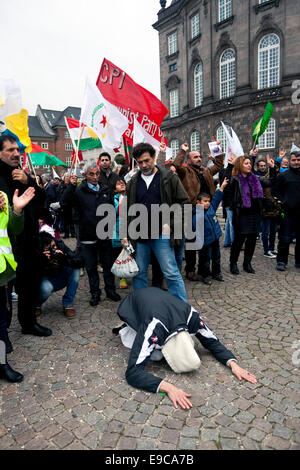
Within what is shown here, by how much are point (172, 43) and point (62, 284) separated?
32.5 m

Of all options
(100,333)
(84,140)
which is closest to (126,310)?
(100,333)

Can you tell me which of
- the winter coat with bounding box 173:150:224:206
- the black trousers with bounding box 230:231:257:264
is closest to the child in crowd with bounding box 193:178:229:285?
the winter coat with bounding box 173:150:224:206

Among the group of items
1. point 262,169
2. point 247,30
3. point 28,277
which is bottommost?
point 28,277

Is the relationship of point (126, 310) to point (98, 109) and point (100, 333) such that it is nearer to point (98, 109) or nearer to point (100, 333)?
Answer: point (100, 333)

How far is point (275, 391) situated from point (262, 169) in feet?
19.7

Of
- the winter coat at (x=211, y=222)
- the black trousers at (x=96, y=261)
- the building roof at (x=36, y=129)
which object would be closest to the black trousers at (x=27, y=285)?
the black trousers at (x=96, y=261)

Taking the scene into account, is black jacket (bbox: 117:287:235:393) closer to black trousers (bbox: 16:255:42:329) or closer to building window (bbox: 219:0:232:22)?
black trousers (bbox: 16:255:42:329)

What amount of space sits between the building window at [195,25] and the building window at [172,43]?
325 cm

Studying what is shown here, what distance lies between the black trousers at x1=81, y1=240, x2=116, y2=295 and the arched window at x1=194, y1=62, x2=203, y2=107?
25.7 meters

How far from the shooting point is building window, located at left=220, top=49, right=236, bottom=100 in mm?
23969

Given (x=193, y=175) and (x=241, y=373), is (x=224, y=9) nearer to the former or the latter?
(x=193, y=175)

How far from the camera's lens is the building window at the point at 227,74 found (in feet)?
78.6

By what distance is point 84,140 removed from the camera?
7867 mm
